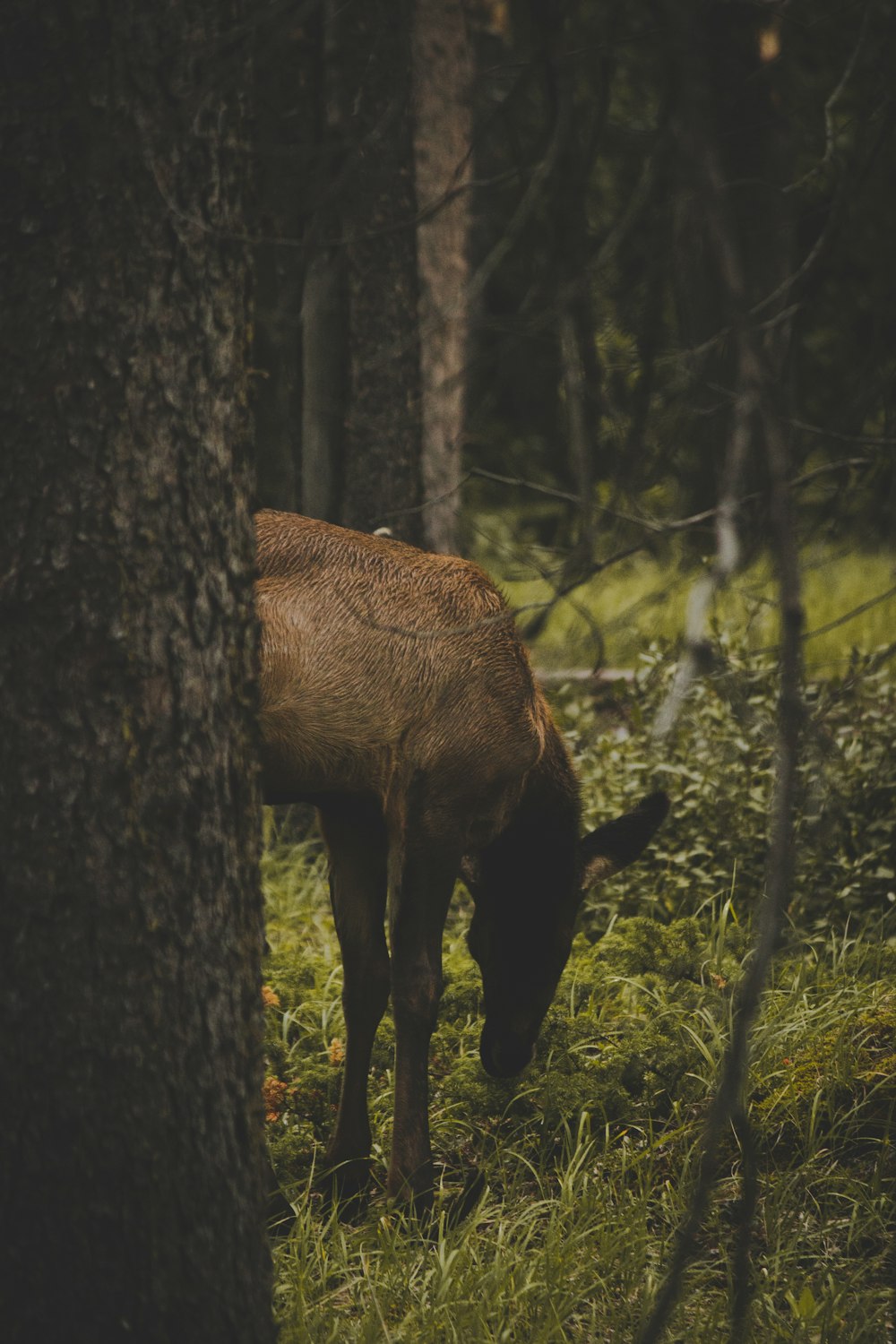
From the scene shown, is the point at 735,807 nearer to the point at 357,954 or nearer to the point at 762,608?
the point at 762,608

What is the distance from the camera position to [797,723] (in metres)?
2.06

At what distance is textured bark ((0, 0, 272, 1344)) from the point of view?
2.25m

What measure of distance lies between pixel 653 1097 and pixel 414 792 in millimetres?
1326

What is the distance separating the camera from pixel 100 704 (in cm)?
227

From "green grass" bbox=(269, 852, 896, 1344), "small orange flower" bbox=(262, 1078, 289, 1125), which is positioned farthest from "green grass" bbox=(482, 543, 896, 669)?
"small orange flower" bbox=(262, 1078, 289, 1125)

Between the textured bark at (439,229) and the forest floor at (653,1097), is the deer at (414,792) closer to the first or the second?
the forest floor at (653,1097)

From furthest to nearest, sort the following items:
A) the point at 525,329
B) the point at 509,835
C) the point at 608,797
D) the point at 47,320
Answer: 1. the point at 608,797
2. the point at 509,835
3. the point at 525,329
4. the point at 47,320

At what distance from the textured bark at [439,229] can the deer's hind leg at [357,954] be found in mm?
2542

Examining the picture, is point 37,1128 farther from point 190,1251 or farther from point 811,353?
point 811,353

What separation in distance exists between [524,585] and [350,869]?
9.03 meters

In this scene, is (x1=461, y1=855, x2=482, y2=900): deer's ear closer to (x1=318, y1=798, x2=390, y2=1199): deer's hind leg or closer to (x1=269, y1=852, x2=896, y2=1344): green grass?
(x1=318, y1=798, x2=390, y2=1199): deer's hind leg

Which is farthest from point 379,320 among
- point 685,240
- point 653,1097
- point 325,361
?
point 653,1097

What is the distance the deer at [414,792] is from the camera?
336 centimetres

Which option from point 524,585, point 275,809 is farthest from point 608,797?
point 524,585
